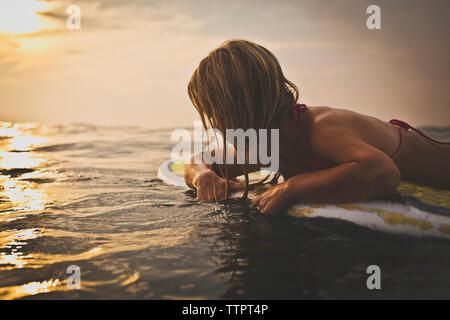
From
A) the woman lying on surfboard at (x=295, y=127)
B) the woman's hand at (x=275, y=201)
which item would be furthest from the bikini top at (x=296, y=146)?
the woman's hand at (x=275, y=201)

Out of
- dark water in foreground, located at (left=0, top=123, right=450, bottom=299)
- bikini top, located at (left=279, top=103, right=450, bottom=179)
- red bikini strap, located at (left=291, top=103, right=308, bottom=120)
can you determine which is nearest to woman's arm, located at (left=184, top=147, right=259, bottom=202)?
dark water in foreground, located at (left=0, top=123, right=450, bottom=299)

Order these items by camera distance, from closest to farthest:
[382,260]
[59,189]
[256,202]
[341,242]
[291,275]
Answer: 1. [291,275]
2. [382,260]
3. [341,242]
4. [256,202]
5. [59,189]

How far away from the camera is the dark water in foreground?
1.32 metres

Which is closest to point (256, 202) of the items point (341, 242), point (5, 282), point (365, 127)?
point (341, 242)

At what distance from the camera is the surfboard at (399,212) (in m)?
1.78

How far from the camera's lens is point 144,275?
4.67 ft

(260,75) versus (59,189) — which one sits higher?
(260,75)

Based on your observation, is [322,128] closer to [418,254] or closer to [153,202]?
[418,254]

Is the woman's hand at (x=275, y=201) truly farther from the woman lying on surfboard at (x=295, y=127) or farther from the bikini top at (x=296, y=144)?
the bikini top at (x=296, y=144)

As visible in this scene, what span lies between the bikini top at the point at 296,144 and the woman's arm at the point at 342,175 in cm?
8

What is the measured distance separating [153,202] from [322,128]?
1.42m

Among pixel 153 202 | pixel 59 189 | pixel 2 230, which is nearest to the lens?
pixel 2 230

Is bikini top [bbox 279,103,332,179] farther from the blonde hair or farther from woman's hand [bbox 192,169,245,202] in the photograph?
woman's hand [bbox 192,169,245,202]

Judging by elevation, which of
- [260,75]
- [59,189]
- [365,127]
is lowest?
[59,189]
